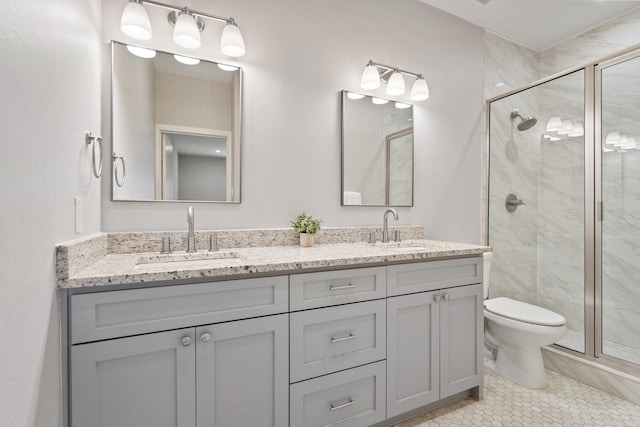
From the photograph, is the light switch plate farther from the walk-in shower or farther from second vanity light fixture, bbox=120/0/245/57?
the walk-in shower

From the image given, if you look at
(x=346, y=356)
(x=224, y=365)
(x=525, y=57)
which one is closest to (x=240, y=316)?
(x=224, y=365)

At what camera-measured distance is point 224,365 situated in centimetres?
115

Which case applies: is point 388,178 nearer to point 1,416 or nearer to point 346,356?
point 346,356

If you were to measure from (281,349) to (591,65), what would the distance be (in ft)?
8.59

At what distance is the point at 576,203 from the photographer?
7.63ft

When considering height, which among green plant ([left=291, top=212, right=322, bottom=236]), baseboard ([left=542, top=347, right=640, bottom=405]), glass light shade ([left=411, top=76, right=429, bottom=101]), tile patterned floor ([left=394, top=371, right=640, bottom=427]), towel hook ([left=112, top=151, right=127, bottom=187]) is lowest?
tile patterned floor ([left=394, top=371, right=640, bottom=427])

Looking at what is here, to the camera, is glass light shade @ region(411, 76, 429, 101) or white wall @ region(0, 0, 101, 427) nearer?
white wall @ region(0, 0, 101, 427)

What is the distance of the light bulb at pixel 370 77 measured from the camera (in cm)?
202

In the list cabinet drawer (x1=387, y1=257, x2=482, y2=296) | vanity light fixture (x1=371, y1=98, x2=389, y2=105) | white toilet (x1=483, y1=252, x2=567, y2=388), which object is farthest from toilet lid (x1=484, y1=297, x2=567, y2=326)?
vanity light fixture (x1=371, y1=98, x2=389, y2=105)

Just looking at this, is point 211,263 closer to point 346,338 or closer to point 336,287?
point 336,287

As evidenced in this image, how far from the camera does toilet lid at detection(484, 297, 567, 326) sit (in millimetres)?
1903

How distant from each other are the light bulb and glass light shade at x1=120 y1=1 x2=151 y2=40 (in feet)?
4.05

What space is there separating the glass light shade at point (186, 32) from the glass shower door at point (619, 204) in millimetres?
2512

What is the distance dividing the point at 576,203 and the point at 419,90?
1.44 meters
